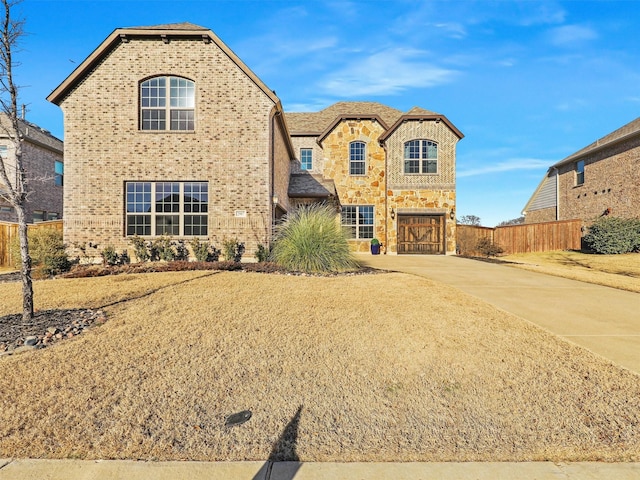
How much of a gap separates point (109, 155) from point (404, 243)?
15.4 metres

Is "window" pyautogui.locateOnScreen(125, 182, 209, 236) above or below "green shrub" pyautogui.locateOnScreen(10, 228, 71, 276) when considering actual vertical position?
above

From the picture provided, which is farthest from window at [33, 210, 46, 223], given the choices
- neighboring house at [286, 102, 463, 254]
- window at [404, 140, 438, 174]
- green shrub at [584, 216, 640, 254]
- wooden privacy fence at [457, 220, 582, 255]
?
green shrub at [584, 216, 640, 254]

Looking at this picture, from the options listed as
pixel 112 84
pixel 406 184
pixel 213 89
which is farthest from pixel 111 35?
pixel 406 184

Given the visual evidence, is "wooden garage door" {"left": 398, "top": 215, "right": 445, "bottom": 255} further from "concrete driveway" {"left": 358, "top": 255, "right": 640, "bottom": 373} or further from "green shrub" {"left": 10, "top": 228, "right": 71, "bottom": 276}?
"green shrub" {"left": 10, "top": 228, "right": 71, "bottom": 276}

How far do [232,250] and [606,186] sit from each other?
914 inches

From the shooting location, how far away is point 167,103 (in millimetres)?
12617

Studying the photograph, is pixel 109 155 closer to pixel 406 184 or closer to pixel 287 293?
pixel 287 293

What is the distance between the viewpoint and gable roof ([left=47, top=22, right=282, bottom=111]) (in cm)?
1205

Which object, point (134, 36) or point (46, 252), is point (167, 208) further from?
point (134, 36)

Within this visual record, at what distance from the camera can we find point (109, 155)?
40.8 ft

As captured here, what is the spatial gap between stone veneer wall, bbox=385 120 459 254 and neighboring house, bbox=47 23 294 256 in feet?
32.3

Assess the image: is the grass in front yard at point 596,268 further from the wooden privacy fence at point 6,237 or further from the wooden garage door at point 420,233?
the wooden privacy fence at point 6,237

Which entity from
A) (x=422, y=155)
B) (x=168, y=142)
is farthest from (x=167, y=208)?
(x=422, y=155)

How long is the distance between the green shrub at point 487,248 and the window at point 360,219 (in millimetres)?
6784
